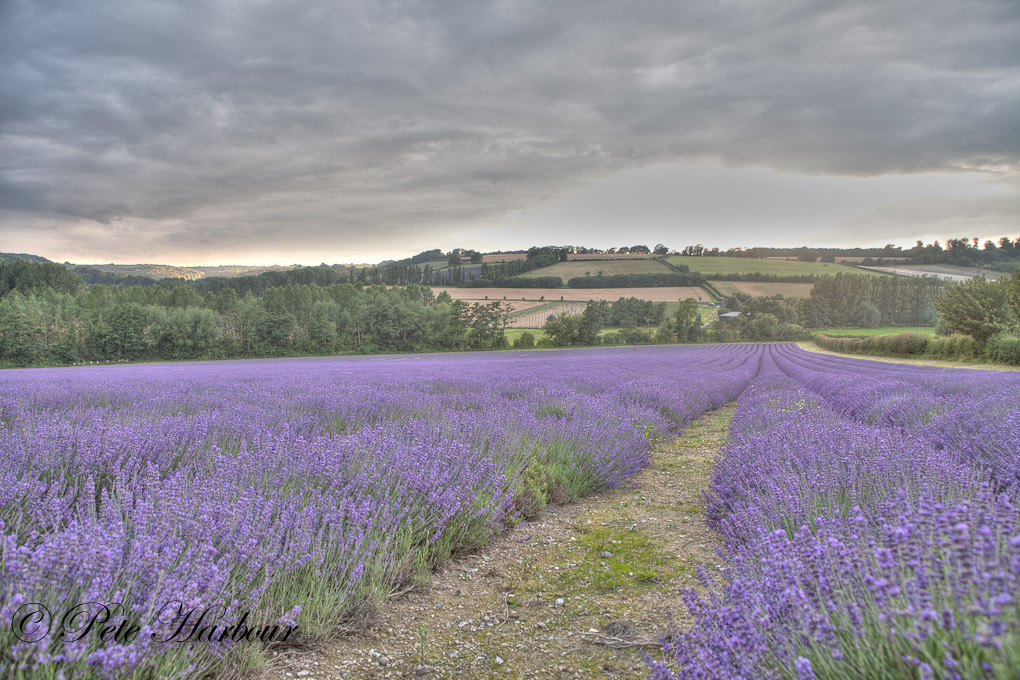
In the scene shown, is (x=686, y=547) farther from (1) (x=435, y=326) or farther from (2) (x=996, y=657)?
(1) (x=435, y=326)

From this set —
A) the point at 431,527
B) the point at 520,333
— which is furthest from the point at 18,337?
the point at 431,527

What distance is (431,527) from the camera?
8.55ft

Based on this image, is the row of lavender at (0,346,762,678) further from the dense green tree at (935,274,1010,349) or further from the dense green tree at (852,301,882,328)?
the dense green tree at (852,301,882,328)

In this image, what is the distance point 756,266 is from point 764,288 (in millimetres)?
14513

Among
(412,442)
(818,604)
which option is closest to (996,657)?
(818,604)

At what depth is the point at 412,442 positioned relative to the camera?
3.28 meters

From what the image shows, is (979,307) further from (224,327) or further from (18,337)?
(18,337)

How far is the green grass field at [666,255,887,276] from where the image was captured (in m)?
79.1

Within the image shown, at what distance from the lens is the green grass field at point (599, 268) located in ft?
248

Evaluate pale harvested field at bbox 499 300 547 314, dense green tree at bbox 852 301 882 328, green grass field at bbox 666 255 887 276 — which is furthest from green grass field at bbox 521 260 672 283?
dense green tree at bbox 852 301 882 328


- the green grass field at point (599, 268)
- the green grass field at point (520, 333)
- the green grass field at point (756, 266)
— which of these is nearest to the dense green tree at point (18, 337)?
the green grass field at point (520, 333)

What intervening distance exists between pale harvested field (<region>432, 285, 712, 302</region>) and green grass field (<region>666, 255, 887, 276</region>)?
1262cm

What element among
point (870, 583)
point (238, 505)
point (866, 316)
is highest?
point (870, 583)

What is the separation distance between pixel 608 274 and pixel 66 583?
74668mm
